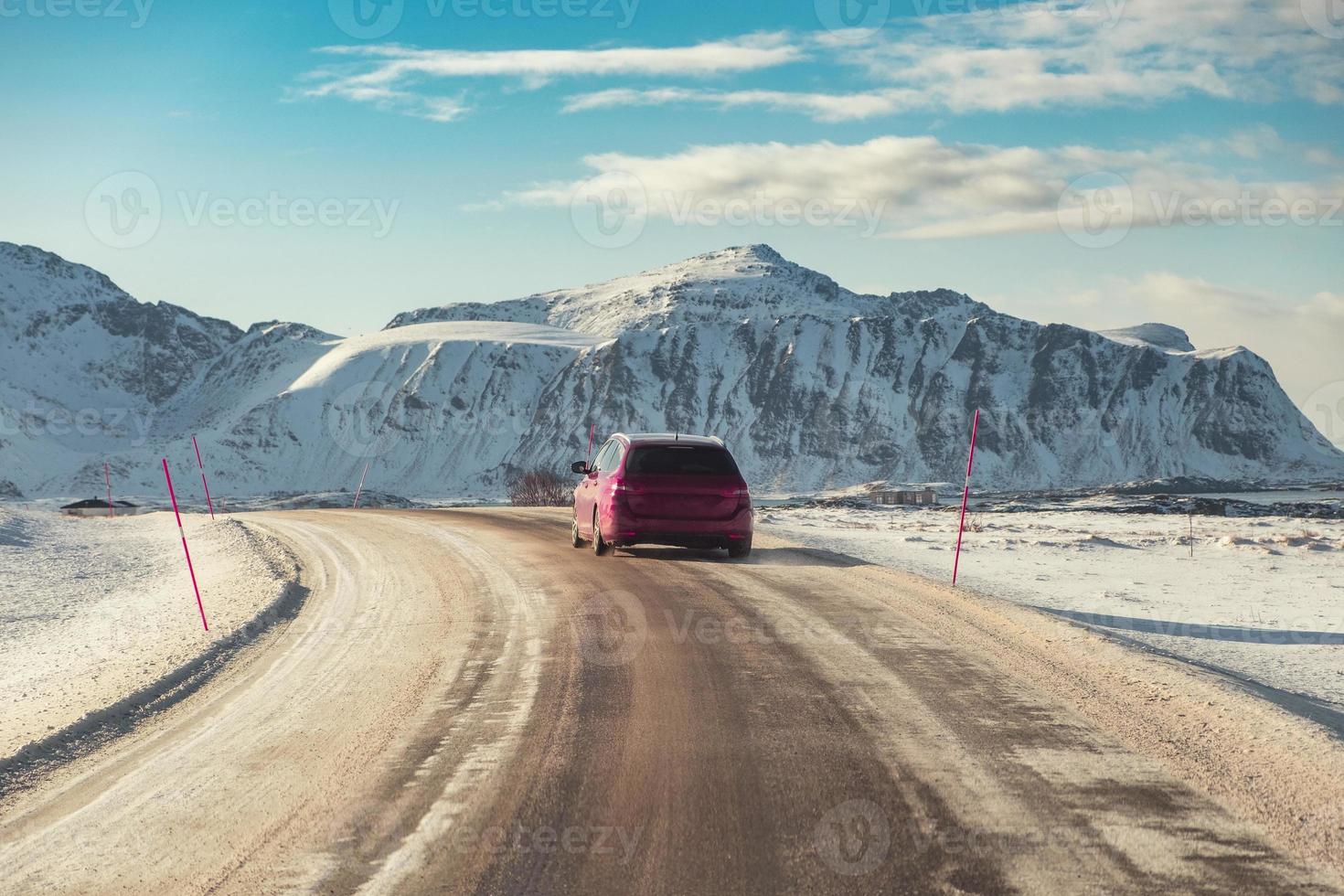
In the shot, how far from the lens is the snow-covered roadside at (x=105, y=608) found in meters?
8.52

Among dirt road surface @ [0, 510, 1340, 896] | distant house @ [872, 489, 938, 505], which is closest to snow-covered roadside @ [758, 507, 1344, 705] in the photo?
dirt road surface @ [0, 510, 1340, 896]

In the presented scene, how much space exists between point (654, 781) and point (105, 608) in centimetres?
1126

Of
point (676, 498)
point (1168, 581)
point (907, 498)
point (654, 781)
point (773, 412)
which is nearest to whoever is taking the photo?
point (654, 781)

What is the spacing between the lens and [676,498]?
15625 mm

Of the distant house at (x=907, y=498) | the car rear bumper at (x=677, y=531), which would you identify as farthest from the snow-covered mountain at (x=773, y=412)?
the car rear bumper at (x=677, y=531)

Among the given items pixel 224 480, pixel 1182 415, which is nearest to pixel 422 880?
pixel 224 480

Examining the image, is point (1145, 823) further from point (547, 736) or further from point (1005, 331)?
point (1005, 331)

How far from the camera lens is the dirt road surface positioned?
457 centimetres

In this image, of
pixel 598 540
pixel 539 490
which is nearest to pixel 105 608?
pixel 598 540

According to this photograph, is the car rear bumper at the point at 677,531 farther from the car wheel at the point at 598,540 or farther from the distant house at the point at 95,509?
the distant house at the point at 95,509

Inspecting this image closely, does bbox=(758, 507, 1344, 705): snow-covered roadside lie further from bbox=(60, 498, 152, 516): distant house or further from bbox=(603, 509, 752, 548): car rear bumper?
bbox=(60, 498, 152, 516): distant house

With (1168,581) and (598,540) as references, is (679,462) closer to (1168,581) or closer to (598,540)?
(598,540)

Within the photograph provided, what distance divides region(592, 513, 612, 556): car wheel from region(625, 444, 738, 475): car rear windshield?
113 cm

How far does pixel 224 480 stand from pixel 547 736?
147976 mm
